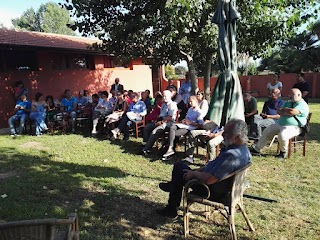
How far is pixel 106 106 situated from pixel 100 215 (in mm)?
5677

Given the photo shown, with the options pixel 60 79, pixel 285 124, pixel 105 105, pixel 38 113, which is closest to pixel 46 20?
pixel 60 79

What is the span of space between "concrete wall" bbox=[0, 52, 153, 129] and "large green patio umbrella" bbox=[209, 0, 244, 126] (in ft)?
28.8

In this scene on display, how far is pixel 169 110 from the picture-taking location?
6.90 metres

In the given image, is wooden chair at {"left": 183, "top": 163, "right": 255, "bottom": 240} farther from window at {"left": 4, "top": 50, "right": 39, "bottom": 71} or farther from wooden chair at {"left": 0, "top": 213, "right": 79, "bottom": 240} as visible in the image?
window at {"left": 4, "top": 50, "right": 39, "bottom": 71}

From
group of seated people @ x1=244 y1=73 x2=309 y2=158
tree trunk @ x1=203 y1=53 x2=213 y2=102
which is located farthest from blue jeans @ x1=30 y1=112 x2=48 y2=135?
group of seated people @ x1=244 y1=73 x2=309 y2=158

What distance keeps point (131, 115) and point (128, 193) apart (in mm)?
3868

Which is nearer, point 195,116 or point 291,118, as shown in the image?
point 291,118

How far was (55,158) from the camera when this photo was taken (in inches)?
265

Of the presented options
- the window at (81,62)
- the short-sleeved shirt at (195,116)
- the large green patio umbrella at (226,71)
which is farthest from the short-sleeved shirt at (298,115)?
the window at (81,62)

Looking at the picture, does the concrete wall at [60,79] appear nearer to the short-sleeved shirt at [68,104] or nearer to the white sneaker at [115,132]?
the short-sleeved shirt at [68,104]

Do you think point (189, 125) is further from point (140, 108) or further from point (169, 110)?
point (140, 108)

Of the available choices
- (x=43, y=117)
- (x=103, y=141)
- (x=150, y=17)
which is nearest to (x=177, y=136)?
(x=103, y=141)

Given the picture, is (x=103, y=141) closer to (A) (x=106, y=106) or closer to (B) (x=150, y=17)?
(A) (x=106, y=106)

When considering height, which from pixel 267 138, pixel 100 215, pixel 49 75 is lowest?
pixel 100 215
